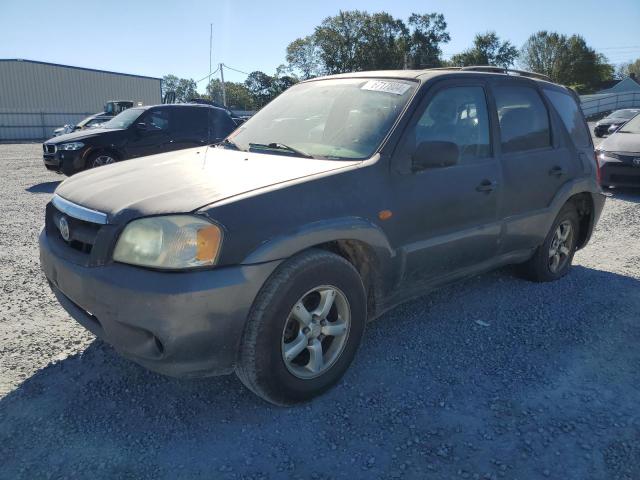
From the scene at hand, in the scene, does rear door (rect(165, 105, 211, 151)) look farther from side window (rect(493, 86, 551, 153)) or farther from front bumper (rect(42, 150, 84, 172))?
side window (rect(493, 86, 551, 153))

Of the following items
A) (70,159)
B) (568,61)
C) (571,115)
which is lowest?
(70,159)

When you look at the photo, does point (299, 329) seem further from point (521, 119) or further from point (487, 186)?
point (521, 119)

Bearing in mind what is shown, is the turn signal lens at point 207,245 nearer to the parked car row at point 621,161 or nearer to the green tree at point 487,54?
the parked car row at point 621,161

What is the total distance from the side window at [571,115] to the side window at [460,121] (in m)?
1.09

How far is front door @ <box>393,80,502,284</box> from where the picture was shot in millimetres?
3143

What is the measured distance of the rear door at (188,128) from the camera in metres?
10.4

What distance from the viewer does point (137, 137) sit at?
10156mm

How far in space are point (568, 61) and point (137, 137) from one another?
67.6m

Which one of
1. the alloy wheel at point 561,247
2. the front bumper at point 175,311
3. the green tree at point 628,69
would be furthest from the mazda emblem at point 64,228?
the green tree at point 628,69

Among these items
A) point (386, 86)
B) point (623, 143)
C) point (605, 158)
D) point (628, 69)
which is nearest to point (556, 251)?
point (386, 86)

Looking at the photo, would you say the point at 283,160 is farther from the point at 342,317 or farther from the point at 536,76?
the point at 536,76

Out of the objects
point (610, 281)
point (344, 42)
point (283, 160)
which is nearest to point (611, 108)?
point (344, 42)

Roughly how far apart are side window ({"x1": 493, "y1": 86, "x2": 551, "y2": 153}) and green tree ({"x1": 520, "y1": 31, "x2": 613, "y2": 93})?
65.4 m

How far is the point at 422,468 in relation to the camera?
7.61 feet
